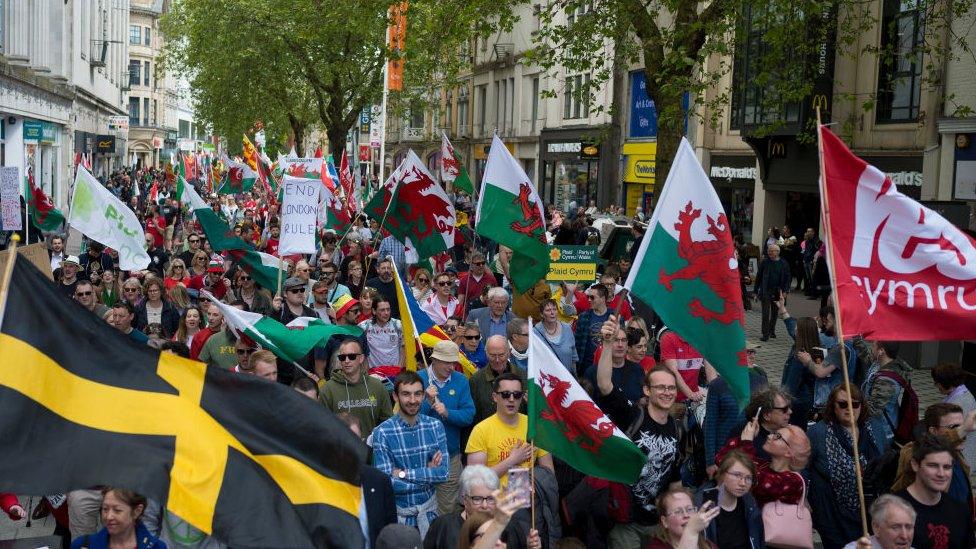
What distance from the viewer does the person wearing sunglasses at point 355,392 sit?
805cm

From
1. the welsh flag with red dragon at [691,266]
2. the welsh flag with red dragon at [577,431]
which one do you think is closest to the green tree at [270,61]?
the welsh flag with red dragon at [691,266]

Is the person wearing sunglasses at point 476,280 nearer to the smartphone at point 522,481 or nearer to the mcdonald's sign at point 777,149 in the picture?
the smartphone at point 522,481

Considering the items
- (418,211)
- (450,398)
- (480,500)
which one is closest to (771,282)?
(418,211)

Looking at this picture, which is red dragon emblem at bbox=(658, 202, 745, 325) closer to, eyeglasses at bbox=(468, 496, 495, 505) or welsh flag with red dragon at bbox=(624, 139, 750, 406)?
welsh flag with red dragon at bbox=(624, 139, 750, 406)

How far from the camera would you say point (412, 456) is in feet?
23.0

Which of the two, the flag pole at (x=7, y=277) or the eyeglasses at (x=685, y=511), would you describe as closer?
the flag pole at (x=7, y=277)

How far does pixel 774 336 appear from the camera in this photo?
65.0 ft

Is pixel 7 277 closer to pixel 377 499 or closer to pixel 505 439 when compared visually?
pixel 377 499

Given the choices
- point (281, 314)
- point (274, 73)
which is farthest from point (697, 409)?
point (274, 73)

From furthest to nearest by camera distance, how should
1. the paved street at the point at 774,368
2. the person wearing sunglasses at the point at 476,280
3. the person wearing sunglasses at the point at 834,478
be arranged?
the person wearing sunglasses at the point at 476,280 → the paved street at the point at 774,368 → the person wearing sunglasses at the point at 834,478

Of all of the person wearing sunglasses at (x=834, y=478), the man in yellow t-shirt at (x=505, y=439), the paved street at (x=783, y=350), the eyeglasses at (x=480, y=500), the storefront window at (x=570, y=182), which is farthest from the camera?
the storefront window at (x=570, y=182)

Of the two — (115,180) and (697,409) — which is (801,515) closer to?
(697,409)

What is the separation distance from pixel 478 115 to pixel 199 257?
42.3m

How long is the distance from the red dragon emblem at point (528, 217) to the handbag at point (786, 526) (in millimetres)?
5699
